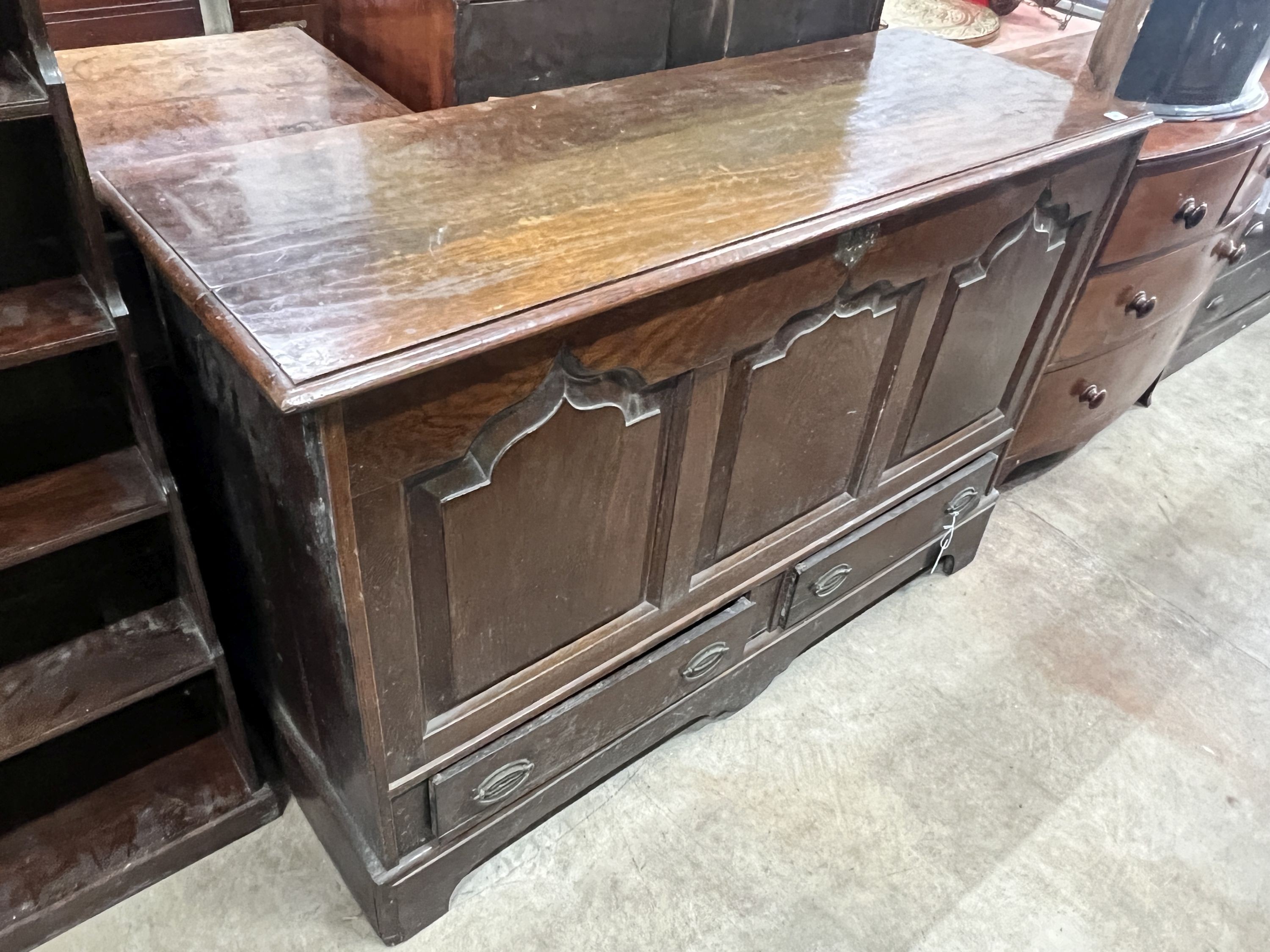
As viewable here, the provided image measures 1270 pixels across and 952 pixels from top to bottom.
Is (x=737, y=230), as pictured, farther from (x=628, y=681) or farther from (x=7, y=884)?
(x=7, y=884)

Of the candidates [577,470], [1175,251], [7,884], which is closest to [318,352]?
[577,470]

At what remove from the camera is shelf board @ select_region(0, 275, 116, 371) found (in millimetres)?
856

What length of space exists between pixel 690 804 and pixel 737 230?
939mm

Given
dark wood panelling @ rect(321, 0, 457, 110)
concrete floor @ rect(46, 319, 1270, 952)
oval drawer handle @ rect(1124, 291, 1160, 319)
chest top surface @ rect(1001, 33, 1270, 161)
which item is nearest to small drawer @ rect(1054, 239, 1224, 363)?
oval drawer handle @ rect(1124, 291, 1160, 319)

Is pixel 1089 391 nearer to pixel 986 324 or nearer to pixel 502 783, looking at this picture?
pixel 986 324

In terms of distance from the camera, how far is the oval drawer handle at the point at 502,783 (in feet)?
3.89

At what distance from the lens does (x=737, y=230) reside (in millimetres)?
938

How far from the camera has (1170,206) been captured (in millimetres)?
1673

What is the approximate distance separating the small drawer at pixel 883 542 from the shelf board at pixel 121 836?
885mm

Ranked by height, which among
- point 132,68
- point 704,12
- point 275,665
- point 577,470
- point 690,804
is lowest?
point 690,804

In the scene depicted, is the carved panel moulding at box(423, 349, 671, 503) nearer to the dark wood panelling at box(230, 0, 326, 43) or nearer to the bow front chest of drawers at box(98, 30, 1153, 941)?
the bow front chest of drawers at box(98, 30, 1153, 941)

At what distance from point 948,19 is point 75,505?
5.43ft

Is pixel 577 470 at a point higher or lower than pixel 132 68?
lower

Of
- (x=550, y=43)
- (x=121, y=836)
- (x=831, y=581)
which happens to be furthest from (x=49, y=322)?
(x=831, y=581)
